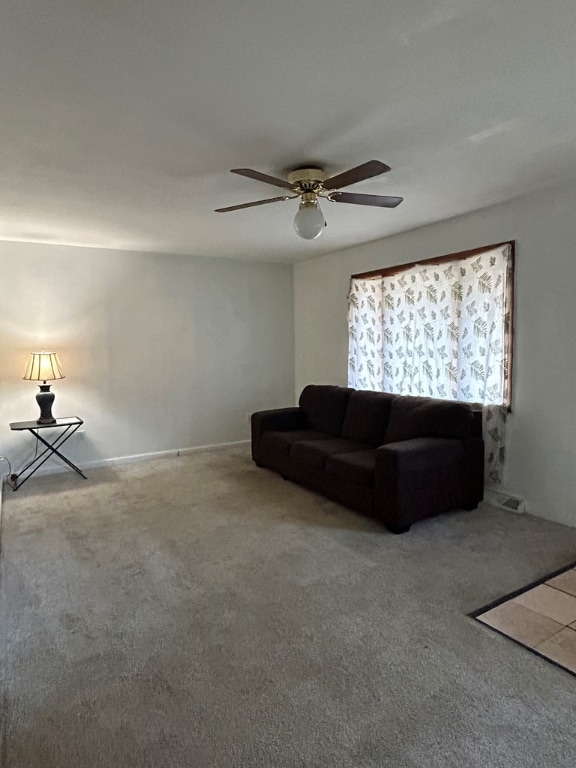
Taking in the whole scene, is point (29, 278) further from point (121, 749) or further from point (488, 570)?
point (488, 570)

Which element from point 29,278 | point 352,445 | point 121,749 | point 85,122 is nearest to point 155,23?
point 85,122

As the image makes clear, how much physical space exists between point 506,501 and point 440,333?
1473 millimetres

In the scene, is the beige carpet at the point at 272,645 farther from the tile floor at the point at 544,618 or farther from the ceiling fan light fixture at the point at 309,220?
the ceiling fan light fixture at the point at 309,220

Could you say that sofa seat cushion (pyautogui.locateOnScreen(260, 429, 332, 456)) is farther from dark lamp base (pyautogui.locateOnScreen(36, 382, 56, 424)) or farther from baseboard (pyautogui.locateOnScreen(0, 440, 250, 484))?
dark lamp base (pyautogui.locateOnScreen(36, 382, 56, 424))

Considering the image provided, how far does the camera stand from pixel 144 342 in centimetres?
521

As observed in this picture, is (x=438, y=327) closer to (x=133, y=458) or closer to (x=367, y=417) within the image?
(x=367, y=417)

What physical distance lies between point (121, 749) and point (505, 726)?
4.22 ft

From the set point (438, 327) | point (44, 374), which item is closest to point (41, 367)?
point (44, 374)

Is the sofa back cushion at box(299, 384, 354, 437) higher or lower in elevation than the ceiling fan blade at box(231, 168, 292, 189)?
lower

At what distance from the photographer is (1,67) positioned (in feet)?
5.73

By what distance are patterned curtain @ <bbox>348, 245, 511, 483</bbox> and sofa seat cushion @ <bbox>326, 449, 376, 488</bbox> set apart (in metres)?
0.95

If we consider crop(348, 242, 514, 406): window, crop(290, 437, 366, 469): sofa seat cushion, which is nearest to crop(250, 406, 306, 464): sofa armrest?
crop(290, 437, 366, 469): sofa seat cushion

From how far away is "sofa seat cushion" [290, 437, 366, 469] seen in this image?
155 inches

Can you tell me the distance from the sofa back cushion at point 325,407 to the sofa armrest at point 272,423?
14cm
